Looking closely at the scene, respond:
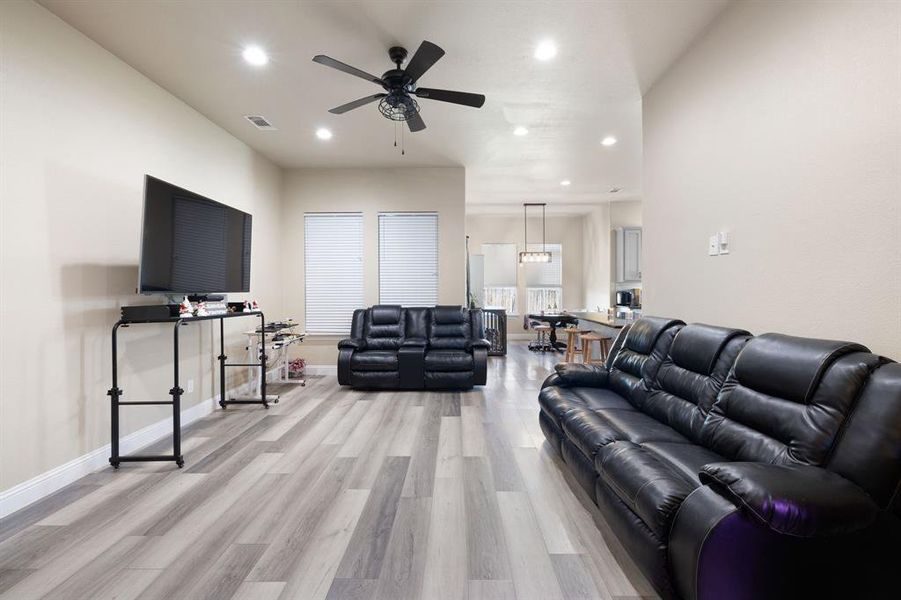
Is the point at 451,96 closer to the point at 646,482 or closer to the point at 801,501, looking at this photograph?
the point at 646,482

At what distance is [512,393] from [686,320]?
7.85ft

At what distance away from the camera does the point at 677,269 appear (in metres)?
3.25

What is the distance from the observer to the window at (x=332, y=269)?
19.9ft

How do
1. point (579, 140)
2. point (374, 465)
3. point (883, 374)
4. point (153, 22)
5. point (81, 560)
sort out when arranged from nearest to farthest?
1. point (883, 374)
2. point (81, 560)
3. point (153, 22)
4. point (374, 465)
5. point (579, 140)

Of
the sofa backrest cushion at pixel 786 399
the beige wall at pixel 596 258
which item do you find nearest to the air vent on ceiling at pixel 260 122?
the sofa backrest cushion at pixel 786 399

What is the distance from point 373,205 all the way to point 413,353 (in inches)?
98.3

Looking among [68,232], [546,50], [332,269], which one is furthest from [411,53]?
[332,269]

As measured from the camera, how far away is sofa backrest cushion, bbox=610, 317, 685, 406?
285 centimetres

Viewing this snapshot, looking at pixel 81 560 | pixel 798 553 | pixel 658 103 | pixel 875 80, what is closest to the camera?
pixel 798 553

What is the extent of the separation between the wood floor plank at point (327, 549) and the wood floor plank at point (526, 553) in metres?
0.84

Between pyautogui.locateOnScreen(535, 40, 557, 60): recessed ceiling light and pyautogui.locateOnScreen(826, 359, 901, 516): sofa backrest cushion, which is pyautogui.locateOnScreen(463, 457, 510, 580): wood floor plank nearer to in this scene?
pyautogui.locateOnScreen(826, 359, 901, 516): sofa backrest cushion

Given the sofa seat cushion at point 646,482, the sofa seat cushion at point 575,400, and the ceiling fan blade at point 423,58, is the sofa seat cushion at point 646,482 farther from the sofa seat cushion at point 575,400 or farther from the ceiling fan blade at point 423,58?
the ceiling fan blade at point 423,58

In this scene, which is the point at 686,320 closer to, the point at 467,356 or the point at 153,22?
the point at 467,356

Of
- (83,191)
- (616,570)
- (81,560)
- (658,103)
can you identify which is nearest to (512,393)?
(616,570)
